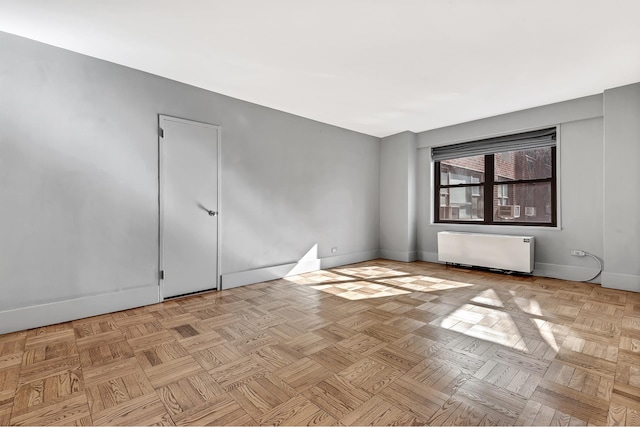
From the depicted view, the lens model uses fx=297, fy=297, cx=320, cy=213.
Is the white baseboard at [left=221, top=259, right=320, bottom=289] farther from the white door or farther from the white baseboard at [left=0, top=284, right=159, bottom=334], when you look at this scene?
the white baseboard at [left=0, top=284, right=159, bottom=334]

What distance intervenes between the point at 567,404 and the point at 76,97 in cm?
442

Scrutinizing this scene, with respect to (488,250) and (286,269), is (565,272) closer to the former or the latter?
(488,250)

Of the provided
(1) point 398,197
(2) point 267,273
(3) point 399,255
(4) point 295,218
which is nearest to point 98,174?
(2) point 267,273

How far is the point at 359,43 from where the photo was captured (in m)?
2.73

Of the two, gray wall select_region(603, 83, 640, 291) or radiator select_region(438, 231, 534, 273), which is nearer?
gray wall select_region(603, 83, 640, 291)

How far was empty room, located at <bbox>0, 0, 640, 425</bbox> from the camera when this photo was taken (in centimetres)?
177

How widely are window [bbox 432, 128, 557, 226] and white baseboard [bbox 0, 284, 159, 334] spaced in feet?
16.7

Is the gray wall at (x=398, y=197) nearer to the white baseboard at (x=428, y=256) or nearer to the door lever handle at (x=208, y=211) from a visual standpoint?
the white baseboard at (x=428, y=256)

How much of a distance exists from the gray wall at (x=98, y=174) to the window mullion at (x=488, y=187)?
3598mm

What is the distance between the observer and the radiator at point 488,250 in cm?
447

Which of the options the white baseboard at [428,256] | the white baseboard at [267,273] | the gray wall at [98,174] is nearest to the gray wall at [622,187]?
the white baseboard at [428,256]

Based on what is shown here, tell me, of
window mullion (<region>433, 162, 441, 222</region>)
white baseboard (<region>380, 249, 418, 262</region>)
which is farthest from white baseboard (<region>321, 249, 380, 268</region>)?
window mullion (<region>433, 162, 441, 222</region>)

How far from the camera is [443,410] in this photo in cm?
154

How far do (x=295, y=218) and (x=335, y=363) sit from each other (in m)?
2.91
